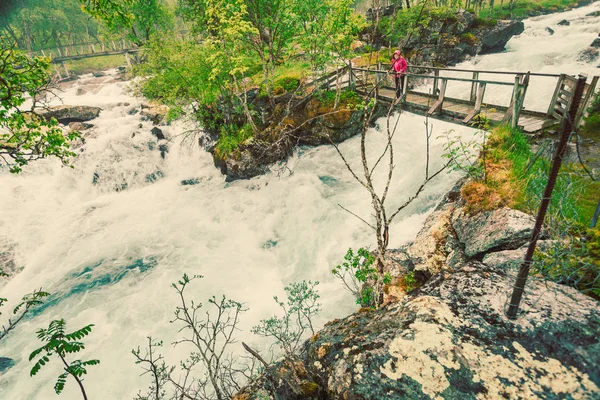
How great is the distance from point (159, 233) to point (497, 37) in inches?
1231

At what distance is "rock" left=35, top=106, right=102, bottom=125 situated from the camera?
2209 centimetres

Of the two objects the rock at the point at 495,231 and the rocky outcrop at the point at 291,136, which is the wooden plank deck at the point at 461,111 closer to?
the rocky outcrop at the point at 291,136

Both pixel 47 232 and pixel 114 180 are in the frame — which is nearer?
pixel 47 232

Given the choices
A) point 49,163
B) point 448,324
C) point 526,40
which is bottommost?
point 49,163

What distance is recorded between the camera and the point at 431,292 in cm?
384

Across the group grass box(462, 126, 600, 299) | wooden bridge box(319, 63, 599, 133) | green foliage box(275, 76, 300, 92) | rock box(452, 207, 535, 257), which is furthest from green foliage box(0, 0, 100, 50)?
rock box(452, 207, 535, 257)

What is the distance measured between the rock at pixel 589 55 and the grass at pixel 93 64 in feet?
232

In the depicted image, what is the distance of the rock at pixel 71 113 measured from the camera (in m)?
22.1

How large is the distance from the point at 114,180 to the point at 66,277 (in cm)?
747

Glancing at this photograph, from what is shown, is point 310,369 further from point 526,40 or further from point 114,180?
point 526,40

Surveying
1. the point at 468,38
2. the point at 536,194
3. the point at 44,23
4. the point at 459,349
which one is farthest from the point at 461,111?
the point at 44,23

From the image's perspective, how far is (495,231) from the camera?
5.43 m

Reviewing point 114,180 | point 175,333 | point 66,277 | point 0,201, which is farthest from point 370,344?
point 0,201

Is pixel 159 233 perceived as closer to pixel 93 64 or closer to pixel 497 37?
pixel 497 37
